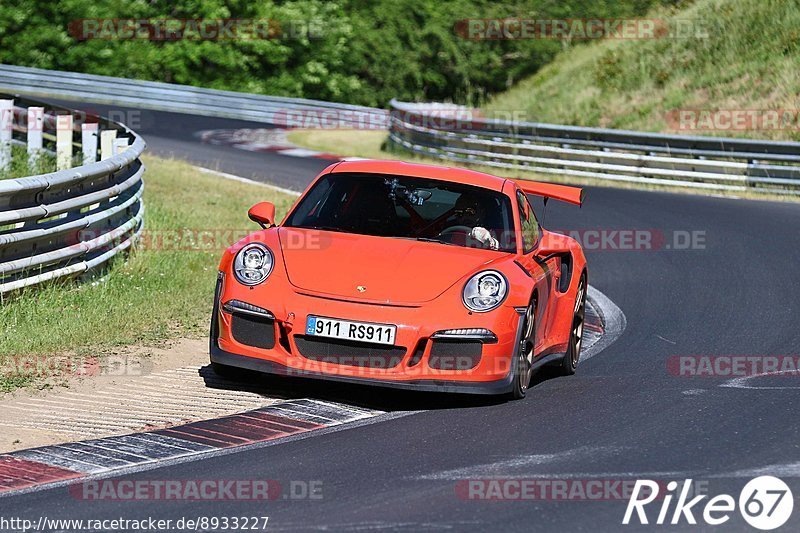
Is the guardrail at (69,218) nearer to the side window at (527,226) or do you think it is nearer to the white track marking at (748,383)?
the side window at (527,226)

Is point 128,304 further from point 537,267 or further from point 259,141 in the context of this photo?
point 259,141

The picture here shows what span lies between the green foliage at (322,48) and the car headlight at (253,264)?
40.9m

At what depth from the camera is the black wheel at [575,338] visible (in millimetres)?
8906

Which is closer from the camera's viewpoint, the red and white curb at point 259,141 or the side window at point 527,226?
the side window at point 527,226

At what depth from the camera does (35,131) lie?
16.8 meters

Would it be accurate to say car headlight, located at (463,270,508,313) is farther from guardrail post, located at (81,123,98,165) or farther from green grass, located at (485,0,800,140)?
green grass, located at (485,0,800,140)

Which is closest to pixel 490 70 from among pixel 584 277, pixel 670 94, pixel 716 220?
pixel 670 94

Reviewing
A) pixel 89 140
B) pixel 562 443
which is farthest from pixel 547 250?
pixel 89 140

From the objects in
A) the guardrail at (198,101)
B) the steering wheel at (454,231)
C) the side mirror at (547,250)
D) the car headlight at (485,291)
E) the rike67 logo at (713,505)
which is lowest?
the guardrail at (198,101)

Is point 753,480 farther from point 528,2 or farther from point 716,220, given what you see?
point 528,2

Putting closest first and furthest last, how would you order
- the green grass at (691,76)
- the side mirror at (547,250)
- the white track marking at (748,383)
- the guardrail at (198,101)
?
the white track marking at (748,383) < the side mirror at (547,250) < the green grass at (691,76) < the guardrail at (198,101)

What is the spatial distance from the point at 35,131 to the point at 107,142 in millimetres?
2372

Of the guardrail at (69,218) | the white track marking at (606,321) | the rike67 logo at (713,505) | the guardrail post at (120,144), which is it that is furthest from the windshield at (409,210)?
the guardrail post at (120,144)

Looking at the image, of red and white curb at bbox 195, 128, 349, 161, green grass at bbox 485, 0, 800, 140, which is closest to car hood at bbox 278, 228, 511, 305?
red and white curb at bbox 195, 128, 349, 161
